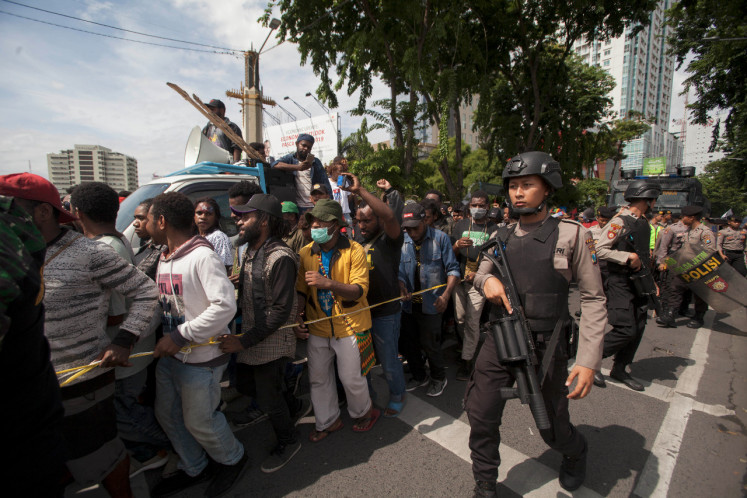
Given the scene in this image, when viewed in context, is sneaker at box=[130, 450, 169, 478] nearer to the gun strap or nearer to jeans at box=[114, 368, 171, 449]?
jeans at box=[114, 368, 171, 449]

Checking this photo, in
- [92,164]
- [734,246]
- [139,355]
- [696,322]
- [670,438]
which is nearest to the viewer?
[139,355]

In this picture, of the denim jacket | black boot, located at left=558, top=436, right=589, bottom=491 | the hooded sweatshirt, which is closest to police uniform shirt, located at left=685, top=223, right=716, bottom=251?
the denim jacket

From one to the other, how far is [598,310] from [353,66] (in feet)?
32.1

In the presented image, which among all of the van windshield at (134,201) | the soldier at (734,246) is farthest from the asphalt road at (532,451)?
the soldier at (734,246)

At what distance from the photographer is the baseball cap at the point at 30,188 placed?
1748 mm

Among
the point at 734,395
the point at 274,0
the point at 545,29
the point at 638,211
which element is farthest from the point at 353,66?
the point at 734,395

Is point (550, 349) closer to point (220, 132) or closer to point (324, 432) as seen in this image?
point (324, 432)

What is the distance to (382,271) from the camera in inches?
127

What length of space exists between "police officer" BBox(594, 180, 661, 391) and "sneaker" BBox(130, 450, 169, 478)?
157 inches

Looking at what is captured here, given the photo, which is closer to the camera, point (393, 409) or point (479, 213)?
point (393, 409)

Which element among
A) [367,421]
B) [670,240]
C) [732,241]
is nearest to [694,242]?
[670,240]

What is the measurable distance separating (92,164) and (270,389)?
47.7m

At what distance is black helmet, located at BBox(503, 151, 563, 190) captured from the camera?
2139 millimetres

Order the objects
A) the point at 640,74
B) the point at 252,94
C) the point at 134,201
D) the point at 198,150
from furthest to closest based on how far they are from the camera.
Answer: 1. the point at 640,74
2. the point at 252,94
3. the point at 198,150
4. the point at 134,201
